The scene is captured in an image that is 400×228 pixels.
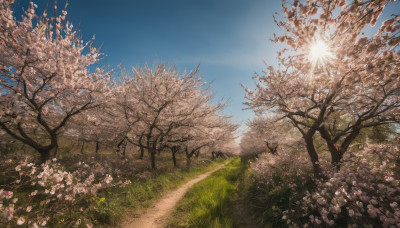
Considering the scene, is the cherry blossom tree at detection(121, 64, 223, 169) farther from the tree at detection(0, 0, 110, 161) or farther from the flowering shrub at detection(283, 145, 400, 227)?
the flowering shrub at detection(283, 145, 400, 227)

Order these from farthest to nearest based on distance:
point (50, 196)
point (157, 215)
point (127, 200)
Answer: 1. point (127, 200)
2. point (157, 215)
3. point (50, 196)

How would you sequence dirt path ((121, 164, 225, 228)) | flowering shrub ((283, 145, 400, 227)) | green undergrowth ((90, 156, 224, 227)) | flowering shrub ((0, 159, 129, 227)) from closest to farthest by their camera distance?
flowering shrub ((0, 159, 129, 227))
flowering shrub ((283, 145, 400, 227))
green undergrowth ((90, 156, 224, 227))
dirt path ((121, 164, 225, 228))

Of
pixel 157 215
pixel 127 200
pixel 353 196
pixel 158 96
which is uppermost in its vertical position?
pixel 158 96

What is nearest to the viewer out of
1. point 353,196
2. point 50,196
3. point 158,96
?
point 353,196

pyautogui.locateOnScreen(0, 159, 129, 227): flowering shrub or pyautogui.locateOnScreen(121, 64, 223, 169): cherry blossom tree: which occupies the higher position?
pyautogui.locateOnScreen(121, 64, 223, 169): cherry blossom tree

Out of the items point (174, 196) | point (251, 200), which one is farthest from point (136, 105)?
point (251, 200)

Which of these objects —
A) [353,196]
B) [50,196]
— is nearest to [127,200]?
[50,196]

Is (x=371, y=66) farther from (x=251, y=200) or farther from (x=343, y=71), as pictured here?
(x=251, y=200)

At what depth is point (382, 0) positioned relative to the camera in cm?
232

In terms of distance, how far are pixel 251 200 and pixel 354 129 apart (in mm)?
5002

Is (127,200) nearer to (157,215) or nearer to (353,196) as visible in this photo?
(157,215)

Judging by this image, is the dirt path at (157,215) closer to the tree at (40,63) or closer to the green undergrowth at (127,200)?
the green undergrowth at (127,200)

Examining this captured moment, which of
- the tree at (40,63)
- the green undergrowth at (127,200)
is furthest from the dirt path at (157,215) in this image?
the tree at (40,63)

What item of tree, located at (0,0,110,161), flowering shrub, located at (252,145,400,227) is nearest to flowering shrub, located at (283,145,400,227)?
flowering shrub, located at (252,145,400,227)
